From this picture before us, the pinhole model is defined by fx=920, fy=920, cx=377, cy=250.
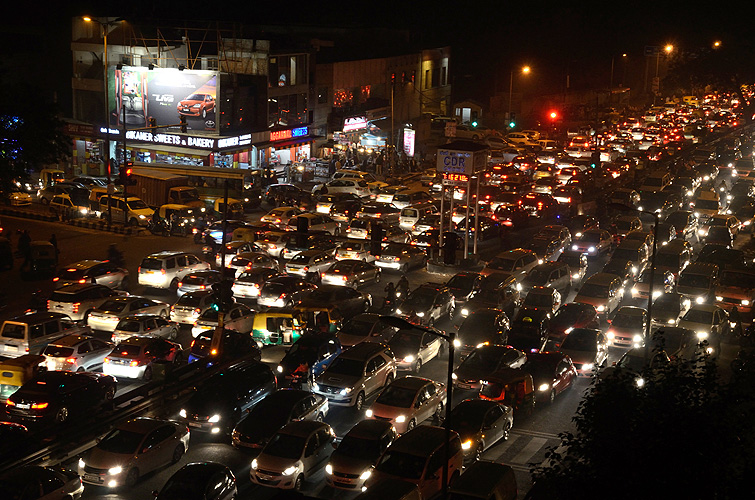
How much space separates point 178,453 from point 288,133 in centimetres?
4552

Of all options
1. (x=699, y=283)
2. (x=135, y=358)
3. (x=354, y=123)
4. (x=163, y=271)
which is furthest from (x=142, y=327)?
(x=354, y=123)

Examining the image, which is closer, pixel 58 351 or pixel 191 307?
pixel 58 351

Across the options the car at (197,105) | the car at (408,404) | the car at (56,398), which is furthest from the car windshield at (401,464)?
the car at (197,105)

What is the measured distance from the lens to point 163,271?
3722 centimetres

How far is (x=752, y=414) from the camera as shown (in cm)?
1504

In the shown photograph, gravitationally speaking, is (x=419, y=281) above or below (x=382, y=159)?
below

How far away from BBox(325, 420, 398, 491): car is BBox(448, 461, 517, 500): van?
2.55m

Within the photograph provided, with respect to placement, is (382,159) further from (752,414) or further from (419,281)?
(752,414)

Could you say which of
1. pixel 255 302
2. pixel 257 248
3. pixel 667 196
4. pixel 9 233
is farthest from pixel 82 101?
pixel 667 196

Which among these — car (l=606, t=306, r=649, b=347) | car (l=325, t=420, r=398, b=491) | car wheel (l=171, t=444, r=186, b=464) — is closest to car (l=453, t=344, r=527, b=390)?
car (l=606, t=306, r=649, b=347)

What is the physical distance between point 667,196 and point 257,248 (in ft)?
90.1

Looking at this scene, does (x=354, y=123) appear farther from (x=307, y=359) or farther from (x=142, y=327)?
(x=307, y=359)

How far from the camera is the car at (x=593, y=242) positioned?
1754 inches

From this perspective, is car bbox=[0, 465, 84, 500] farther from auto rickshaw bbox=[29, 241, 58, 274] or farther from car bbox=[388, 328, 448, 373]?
auto rickshaw bbox=[29, 241, 58, 274]
